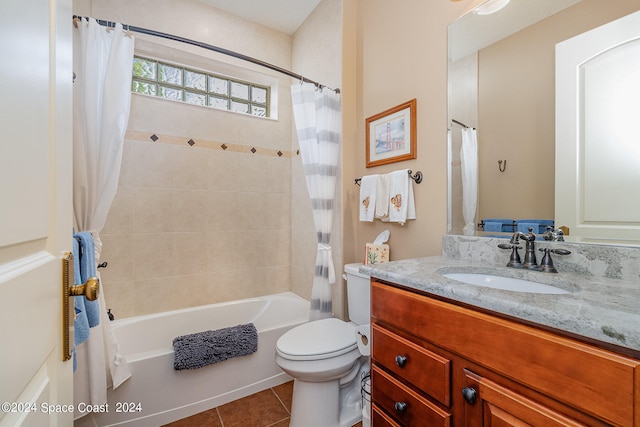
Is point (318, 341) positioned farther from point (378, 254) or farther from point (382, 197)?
point (382, 197)

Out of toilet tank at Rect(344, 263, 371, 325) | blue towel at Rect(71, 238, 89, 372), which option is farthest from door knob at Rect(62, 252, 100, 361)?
toilet tank at Rect(344, 263, 371, 325)

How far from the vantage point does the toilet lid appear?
1.40 m

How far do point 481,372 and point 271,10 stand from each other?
→ 2.88 metres

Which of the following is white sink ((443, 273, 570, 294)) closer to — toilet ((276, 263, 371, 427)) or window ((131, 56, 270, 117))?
toilet ((276, 263, 371, 427))

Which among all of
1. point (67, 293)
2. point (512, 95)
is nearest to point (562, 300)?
point (512, 95)

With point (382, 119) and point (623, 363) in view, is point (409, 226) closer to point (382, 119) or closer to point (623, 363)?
point (382, 119)

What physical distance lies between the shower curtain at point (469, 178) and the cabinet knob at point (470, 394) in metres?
0.82

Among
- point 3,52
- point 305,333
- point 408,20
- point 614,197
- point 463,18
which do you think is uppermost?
point 408,20

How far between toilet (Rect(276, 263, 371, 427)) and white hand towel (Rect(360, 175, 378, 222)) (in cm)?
42

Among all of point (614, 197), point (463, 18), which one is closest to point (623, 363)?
point (614, 197)

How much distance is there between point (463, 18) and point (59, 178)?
173 centimetres

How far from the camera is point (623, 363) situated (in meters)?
0.50

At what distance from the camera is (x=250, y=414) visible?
1676 mm

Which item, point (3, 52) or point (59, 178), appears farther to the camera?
point (59, 178)
